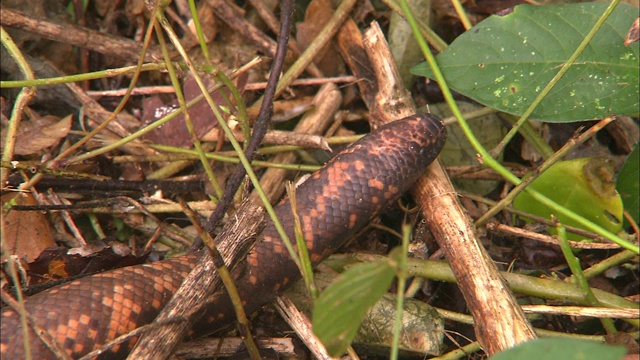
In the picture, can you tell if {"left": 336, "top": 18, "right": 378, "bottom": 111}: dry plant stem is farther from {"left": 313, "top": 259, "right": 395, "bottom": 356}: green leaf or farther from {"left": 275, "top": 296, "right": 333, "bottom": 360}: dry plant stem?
{"left": 313, "top": 259, "right": 395, "bottom": 356}: green leaf

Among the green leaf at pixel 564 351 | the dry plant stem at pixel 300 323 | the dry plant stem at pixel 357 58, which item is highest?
the dry plant stem at pixel 357 58

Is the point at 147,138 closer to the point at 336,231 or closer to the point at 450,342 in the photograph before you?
the point at 336,231

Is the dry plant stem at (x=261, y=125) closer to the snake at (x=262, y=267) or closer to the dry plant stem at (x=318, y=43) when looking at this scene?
the snake at (x=262, y=267)

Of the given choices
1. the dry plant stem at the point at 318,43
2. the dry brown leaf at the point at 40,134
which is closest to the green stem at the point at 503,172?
the dry plant stem at the point at 318,43

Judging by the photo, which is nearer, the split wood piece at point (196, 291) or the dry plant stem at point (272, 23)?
the split wood piece at point (196, 291)

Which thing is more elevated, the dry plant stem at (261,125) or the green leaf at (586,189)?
the dry plant stem at (261,125)

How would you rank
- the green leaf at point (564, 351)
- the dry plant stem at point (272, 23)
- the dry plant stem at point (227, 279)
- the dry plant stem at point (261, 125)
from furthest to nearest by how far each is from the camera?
the dry plant stem at point (272, 23)
the dry plant stem at point (261, 125)
the dry plant stem at point (227, 279)
the green leaf at point (564, 351)

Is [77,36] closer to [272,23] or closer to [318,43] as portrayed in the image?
[272,23]

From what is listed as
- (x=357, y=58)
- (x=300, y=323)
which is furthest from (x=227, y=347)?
(x=357, y=58)

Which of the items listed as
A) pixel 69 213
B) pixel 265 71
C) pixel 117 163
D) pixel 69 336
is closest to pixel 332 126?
pixel 265 71
